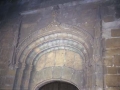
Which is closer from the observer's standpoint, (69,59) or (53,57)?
(69,59)

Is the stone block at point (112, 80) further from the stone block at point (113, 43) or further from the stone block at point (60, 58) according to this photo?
the stone block at point (60, 58)

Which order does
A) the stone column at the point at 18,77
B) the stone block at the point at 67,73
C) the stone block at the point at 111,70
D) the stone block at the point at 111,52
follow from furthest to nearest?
the stone column at the point at 18,77 < the stone block at the point at 67,73 < the stone block at the point at 111,52 < the stone block at the point at 111,70

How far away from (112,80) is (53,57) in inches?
72.1

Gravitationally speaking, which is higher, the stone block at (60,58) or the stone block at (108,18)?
the stone block at (108,18)

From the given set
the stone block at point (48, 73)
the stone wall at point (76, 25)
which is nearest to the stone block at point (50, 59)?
the stone block at point (48, 73)

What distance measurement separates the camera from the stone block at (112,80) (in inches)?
138

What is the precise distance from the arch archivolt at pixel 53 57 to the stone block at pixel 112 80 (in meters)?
0.68

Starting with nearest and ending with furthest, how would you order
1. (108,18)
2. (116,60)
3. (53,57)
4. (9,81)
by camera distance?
(116,60), (108,18), (9,81), (53,57)

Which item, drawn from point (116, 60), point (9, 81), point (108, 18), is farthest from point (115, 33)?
point (9, 81)

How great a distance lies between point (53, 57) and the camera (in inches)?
187

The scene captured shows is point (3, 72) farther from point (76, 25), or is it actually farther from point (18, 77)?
point (76, 25)

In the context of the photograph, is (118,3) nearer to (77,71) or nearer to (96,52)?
(96,52)

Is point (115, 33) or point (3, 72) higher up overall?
point (115, 33)

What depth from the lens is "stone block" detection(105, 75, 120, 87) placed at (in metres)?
3.50
